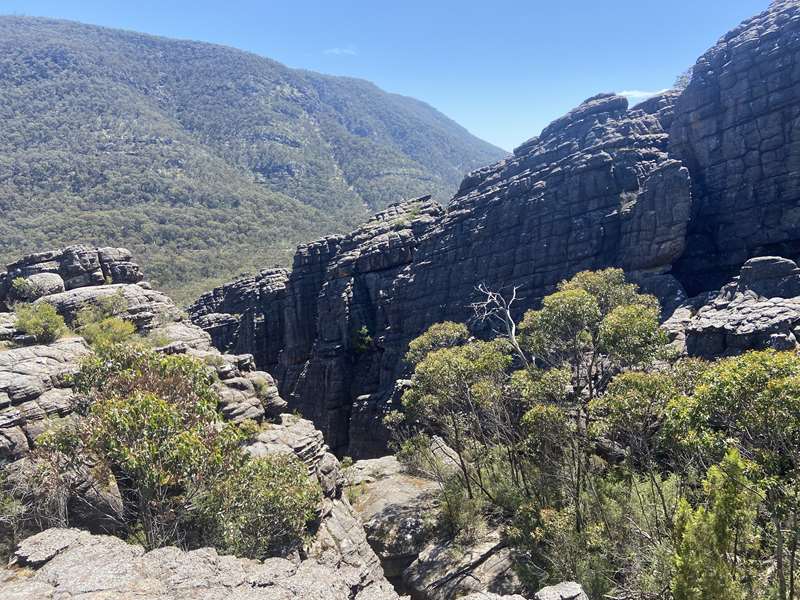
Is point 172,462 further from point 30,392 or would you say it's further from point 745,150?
point 745,150

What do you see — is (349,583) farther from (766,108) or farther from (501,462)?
(766,108)

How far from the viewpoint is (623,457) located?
65.9 feet

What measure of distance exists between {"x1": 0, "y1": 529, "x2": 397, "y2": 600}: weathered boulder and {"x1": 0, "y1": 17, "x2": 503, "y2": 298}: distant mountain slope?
81471 millimetres

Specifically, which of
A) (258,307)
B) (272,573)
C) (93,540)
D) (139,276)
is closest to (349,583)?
(272,573)

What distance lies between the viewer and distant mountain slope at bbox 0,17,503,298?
10225 cm

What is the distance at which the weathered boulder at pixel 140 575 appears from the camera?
31.6ft

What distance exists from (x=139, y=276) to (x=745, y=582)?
35349 mm

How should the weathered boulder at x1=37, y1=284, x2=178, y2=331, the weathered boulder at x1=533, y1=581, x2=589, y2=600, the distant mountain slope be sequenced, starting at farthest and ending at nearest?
1. the distant mountain slope
2. the weathered boulder at x1=37, y1=284, x2=178, y2=331
3. the weathered boulder at x1=533, y1=581, x2=589, y2=600

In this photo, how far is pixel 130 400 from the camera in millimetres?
13805

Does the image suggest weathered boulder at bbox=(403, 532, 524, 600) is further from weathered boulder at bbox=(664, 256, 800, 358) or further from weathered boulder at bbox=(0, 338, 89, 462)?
weathered boulder at bbox=(664, 256, 800, 358)

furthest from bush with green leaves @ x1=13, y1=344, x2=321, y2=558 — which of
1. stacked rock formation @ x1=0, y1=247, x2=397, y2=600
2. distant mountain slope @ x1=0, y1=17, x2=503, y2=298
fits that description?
distant mountain slope @ x1=0, y1=17, x2=503, y2=298

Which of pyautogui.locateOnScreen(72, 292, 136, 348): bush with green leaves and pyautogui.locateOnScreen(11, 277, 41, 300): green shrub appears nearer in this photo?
pyautogui.locateOnScreen(72, 292, 136, 348): bush with green leaves

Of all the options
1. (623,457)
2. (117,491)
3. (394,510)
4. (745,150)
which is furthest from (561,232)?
(117,491)

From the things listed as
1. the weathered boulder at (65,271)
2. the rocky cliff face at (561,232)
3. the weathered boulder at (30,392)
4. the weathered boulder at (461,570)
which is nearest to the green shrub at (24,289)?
the weathered boulder at (65,271)
